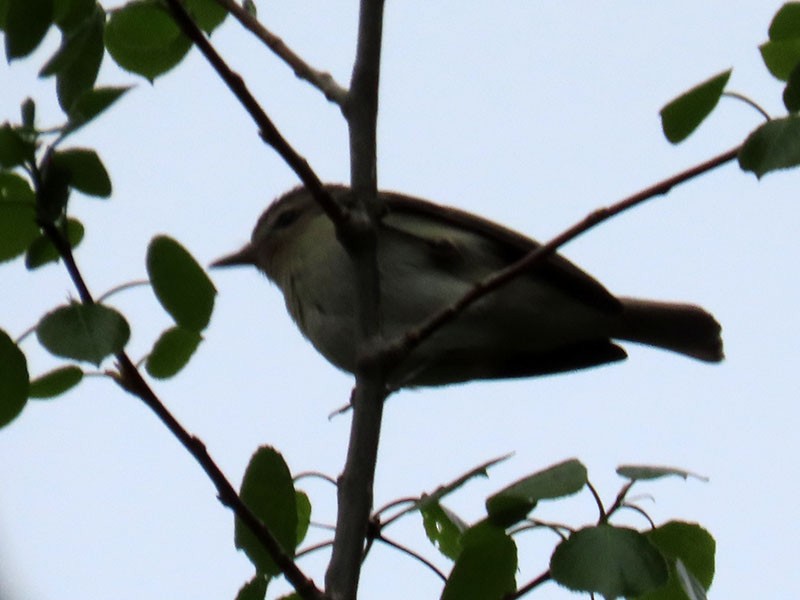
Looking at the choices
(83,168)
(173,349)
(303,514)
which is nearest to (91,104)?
(83,168)

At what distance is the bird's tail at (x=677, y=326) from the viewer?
534 centimetres

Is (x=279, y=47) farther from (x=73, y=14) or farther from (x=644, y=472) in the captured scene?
(x=644, y=472)

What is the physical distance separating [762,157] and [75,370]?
4.33 ft

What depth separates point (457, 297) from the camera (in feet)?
15.6

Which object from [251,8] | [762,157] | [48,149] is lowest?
[762,157]

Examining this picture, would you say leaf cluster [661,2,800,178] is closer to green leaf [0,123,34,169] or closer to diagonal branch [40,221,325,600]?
diagonal branch [40,221,325,600]

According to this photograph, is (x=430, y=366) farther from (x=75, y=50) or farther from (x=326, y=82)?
(x=75, y=50)

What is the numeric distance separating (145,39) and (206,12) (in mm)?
248

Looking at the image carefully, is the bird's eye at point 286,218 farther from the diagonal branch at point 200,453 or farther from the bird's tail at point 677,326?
the diagonal branch at point 200,453

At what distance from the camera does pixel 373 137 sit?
2682mm

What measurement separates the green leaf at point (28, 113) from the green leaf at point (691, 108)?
1.12 meters

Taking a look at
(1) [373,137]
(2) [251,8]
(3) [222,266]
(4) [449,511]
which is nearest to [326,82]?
(1) [373,137]

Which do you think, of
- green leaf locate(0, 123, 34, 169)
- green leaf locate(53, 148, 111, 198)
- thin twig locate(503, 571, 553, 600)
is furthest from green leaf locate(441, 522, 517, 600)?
green leaf locate(0, 123, 34, 169)

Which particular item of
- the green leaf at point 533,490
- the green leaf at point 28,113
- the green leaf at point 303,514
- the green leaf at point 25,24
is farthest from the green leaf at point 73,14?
the green leaf at point 533,490
